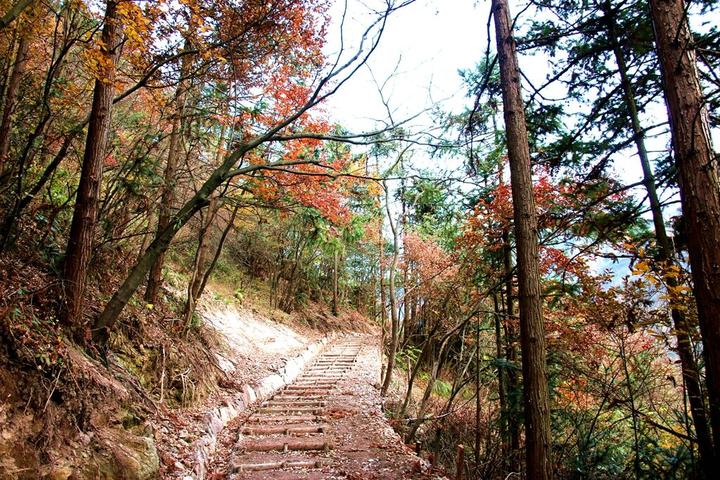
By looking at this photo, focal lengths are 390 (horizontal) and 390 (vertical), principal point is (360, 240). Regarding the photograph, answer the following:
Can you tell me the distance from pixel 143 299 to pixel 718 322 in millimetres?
8060

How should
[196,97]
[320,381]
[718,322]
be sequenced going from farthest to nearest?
[320,381] < [196,97] < [718,322]

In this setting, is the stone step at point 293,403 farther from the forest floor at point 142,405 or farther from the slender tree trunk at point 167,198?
the slender tree trunk at point 167,198

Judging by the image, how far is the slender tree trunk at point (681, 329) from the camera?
416 centimetres

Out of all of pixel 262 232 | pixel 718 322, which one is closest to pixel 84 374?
pixel 718 322

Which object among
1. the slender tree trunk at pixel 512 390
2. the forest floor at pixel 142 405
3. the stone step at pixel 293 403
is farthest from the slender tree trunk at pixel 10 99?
the slender tree trunk at pixel 512 390

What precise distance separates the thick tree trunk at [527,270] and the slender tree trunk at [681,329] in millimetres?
981

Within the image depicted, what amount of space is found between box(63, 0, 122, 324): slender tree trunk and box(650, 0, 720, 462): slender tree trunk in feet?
18.2

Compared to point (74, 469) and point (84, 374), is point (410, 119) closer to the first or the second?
point (84, 374)

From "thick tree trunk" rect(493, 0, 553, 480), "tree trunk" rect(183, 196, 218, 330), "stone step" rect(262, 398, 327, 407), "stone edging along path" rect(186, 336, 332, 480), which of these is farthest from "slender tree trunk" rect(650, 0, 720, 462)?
"tree trunk" rect(183, 196, 218, 330)

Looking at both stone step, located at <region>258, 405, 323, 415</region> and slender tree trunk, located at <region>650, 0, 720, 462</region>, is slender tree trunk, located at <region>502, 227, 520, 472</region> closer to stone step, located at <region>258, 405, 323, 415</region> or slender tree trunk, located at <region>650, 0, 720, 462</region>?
slender tree trunk, located at <region>650, 0, 720, 462</region>

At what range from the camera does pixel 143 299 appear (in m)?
7.35

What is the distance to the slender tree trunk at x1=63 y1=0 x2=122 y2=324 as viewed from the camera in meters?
4.50

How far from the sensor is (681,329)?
14.5 feet

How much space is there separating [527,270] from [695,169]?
1.51 metres
